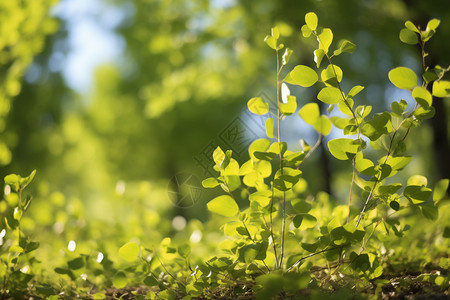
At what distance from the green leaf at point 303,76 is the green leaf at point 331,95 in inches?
1.7

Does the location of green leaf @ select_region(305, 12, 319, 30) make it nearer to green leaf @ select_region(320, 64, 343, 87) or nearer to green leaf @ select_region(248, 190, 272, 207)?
green leaf @ select_region(320, 64, 343, 87)

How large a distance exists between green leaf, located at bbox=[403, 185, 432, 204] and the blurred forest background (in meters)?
0.58

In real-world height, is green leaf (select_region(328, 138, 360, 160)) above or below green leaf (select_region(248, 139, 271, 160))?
below

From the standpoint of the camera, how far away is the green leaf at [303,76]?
0.96m

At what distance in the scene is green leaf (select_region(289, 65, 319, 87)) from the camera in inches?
37.8

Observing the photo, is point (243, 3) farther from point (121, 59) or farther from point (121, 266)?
point (121, 59)

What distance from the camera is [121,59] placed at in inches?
396

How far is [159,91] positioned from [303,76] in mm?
4290

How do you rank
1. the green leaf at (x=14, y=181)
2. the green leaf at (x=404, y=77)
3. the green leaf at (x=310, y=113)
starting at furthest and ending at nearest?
the green leaf at (x=14, y=181)
the green leaf at (x=310, y=113)
the green leaf at (x=404, y=77)

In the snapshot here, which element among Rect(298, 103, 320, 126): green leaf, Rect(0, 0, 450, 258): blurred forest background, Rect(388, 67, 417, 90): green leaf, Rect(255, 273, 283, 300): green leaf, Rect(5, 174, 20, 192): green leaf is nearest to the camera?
Rect(255, 273, 283, 300): green leaf

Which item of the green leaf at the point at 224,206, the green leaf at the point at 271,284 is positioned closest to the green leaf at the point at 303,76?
the green leaf at the point at 224,206

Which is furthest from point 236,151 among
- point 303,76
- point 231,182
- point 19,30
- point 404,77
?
point 19,30

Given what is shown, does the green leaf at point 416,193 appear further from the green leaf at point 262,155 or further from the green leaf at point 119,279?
the green leaf at point 119,279

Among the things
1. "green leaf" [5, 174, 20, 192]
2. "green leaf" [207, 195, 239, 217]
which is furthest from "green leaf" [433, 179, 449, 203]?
"green leaf" [5, 174, 20, 192]
